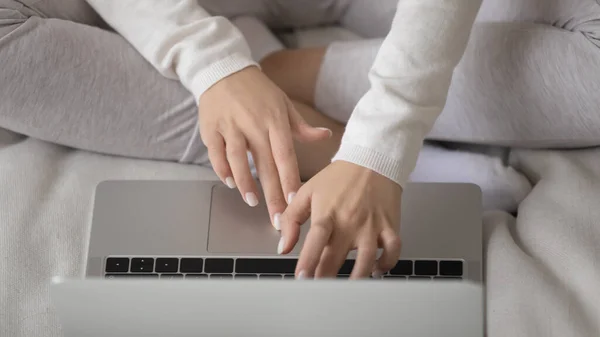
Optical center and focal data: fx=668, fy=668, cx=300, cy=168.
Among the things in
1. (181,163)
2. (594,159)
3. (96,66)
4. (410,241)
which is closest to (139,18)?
(96,66)

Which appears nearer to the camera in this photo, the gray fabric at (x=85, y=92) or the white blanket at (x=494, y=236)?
the white blanket at (x=494, y=236)

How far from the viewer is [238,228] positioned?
2.33ft

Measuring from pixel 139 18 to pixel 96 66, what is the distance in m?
0.08

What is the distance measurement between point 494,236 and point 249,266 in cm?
26

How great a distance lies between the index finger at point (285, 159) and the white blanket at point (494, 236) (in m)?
0.17

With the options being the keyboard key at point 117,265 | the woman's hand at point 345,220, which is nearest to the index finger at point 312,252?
the woman's hand at point 345,220

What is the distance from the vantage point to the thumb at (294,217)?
1.97ft

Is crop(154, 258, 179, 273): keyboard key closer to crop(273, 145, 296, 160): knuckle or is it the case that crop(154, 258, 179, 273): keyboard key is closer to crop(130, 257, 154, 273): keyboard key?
crop(130, 257, 154, 273): keyboard key

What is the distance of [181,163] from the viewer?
0.84 m

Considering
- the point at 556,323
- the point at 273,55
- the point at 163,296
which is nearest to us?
the point at 163,296

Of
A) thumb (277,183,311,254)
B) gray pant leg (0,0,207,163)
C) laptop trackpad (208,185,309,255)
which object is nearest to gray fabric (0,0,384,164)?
gray pant leg (0,0,207,163)

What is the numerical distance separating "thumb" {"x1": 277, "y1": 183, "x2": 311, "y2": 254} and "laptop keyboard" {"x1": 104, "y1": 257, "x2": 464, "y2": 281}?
0.23 ft

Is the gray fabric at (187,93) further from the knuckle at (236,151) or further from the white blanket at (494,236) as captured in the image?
the knuckle at (236,151)

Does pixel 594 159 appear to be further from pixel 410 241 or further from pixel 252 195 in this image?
pixel 252 195
